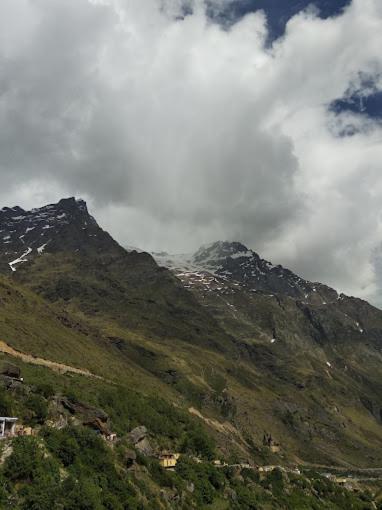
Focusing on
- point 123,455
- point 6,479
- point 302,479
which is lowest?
point 6,479

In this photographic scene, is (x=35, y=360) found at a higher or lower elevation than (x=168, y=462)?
higher

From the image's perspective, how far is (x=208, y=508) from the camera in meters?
77.1

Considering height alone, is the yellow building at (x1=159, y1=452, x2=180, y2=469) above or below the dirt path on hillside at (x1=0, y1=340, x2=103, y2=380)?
below

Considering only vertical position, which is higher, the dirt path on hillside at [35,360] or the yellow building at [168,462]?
the dirt path on hillside at [35,360]

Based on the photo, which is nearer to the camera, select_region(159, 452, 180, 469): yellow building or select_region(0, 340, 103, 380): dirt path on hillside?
select_region(159, 452, 180, 469): yellow building

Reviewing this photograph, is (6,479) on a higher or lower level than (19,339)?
lower

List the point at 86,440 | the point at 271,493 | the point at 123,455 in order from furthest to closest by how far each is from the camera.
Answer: the point at 271,493 → the point at 123,455 → the point at 86,440

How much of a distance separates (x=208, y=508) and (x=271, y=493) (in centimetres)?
3169

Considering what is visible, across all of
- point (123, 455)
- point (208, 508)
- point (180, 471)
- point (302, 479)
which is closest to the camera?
point (123, 455)

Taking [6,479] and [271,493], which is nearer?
[6,479]

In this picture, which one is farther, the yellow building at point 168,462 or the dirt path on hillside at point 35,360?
the dirt path on hillside at point 35,360

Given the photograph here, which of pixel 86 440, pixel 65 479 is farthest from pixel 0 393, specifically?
pixel 65 479

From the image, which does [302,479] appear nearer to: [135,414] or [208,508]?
[135,414]

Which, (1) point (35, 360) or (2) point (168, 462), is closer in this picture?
(2) point (168, 462)
